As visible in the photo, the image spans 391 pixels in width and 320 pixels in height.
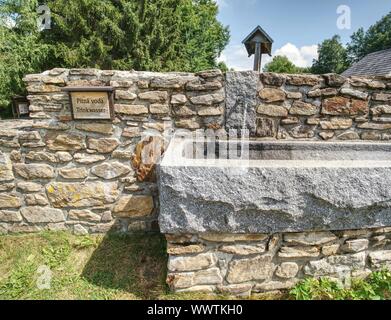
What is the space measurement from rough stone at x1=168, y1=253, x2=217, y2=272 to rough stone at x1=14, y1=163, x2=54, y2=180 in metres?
1.51

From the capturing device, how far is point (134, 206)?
2258 mm

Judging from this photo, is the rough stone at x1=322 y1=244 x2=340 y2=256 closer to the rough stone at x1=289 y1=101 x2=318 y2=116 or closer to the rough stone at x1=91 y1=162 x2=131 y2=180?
the rough stone at x1=289 y1=101 x2=318 y2=116

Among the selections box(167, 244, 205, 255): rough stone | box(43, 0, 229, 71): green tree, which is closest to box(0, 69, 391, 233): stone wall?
box(167, 244, 205, 255): rough stone

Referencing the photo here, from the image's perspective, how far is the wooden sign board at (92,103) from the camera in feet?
6.54

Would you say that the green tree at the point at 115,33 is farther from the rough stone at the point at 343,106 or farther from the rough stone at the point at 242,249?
the rough stone at the point at 242,249

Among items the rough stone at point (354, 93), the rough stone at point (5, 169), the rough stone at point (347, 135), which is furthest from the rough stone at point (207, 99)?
the rough stone at point (5, 169)

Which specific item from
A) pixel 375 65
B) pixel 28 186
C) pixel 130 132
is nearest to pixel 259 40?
A: pixel 130 132

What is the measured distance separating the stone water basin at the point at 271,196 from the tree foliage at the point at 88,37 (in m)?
8.77

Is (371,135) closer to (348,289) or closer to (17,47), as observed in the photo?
(348,289)

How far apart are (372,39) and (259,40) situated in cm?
2943

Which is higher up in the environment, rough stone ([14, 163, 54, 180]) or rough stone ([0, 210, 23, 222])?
rough stone ([14, 163, 54, 180])

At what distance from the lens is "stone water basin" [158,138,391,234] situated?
1.37 m

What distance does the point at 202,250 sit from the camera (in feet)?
4.99

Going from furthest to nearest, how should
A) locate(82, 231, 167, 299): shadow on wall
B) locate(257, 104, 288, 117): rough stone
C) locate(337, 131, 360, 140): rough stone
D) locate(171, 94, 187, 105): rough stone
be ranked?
locate(337, 131, 360, 140): rough stone < locate(257, 104, 288, 117): rough stone < locate(171, 94, 187, 105): rough stone < locate(82, 231, 167, 299): shadow on wall
